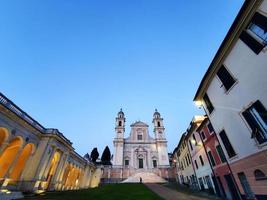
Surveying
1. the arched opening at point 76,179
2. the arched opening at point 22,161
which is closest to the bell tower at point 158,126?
the arched opening at point 76,179

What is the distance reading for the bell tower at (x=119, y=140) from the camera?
172ft

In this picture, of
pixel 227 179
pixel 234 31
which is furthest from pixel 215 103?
pixel 227 179

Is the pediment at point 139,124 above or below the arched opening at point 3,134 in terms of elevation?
above

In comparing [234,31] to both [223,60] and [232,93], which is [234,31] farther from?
[232,93]

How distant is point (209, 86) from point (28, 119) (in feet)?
72.1

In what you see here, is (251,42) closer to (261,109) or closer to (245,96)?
(245,96)

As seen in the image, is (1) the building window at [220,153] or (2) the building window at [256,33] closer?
(2) the building window at [256,33]

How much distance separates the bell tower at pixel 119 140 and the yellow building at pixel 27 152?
27220 mm

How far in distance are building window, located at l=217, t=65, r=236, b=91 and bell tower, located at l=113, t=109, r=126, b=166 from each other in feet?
159

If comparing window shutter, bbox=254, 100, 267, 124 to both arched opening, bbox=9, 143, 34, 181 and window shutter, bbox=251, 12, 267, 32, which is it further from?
arched opening, bbox=9, 143, 34, 181

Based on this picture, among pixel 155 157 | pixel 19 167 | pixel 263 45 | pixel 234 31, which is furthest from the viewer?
pixel 155 157

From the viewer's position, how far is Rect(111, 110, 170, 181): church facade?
5009 cm

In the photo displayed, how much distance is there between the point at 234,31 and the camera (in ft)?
30.3

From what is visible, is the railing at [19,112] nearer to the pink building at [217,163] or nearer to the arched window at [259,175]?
the arched window at [259,175]
